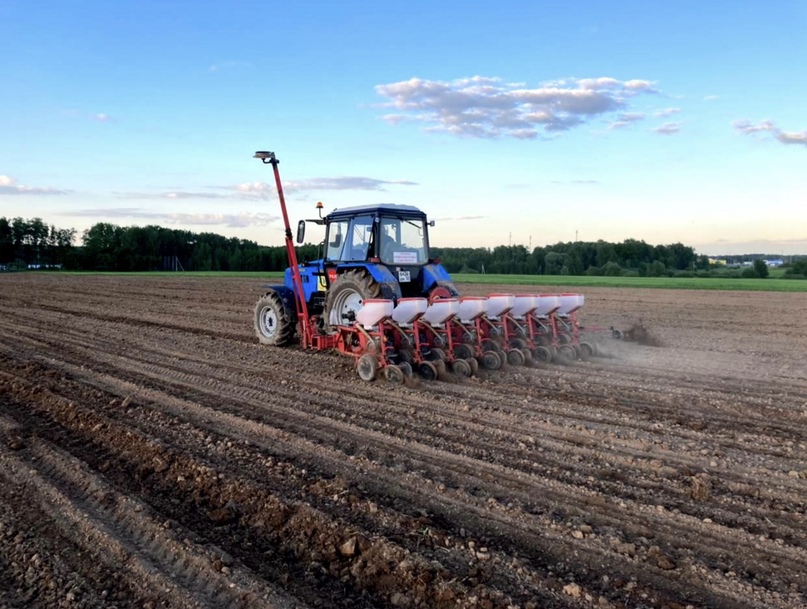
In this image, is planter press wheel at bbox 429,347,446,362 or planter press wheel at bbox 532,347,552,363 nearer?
planter press wheel at bbox 429,347,446,362

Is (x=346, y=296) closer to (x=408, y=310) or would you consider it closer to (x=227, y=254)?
(x=408, y=310)

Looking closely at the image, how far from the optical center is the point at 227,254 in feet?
224

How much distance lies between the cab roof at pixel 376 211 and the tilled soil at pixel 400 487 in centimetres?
243

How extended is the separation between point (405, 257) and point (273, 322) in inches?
108

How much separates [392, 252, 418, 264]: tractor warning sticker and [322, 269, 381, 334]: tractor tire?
1.94ft

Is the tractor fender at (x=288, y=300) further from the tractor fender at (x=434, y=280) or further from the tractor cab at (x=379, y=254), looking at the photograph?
the tractor fender at (x=434, y=280)

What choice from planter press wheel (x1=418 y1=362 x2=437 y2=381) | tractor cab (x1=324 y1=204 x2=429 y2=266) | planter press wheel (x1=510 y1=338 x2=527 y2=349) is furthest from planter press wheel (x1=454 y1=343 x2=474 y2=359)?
tractor cab (x1=324 y1=204 x2=429 y2=266)

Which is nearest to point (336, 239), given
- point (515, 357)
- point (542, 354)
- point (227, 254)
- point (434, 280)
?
point (434, 280)

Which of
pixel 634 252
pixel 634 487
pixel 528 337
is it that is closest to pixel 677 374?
pixel 528 337

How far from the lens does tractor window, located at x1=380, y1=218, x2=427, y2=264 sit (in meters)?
9.77

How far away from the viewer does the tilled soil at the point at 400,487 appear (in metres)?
3.40

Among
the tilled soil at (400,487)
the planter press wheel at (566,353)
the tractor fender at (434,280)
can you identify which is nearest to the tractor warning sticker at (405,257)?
the tractor fender at (434,280)

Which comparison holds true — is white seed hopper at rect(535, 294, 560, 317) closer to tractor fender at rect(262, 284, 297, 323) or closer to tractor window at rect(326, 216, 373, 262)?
tractor window at rect(326, 216, 373, 262)

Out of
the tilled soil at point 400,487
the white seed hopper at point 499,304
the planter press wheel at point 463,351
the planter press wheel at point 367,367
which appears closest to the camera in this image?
the tilled soil at point 400,487
